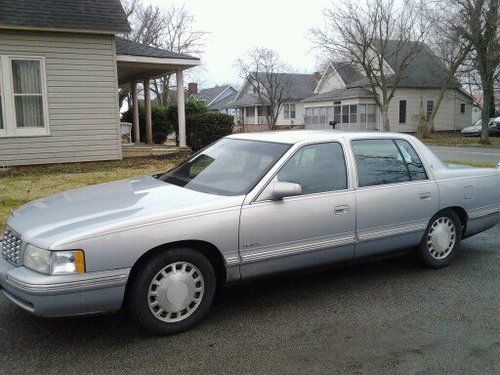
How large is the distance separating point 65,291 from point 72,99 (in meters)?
10.6

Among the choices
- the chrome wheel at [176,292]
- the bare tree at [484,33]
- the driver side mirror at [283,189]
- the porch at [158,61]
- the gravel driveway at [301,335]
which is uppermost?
the bare tree at [484,33]

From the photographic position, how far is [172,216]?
3785 mm

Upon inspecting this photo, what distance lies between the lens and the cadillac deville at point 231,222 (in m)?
3.51

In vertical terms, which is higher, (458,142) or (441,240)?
(458,142)

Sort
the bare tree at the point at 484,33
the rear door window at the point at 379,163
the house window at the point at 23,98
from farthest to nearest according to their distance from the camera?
the bare tree at the point at 484,33 < the house window at the point at 23,98 < the rear door window at the point at 379,163

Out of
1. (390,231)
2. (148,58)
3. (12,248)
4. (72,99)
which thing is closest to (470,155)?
(148,58)

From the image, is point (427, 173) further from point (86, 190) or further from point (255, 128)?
point (255, 128)

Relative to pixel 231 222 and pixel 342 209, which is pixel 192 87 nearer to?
pixel 342 209

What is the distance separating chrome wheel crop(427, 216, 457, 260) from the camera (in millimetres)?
5328

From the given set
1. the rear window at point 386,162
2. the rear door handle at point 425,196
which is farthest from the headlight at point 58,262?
the rear door handle at point 425,196

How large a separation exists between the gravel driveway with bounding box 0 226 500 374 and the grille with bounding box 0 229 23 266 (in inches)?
23.5

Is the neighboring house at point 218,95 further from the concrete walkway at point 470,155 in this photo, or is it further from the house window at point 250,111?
the concrete walkway at point 470,155

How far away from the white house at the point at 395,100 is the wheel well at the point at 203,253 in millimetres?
34181

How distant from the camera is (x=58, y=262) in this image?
11.2 ft
